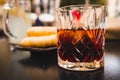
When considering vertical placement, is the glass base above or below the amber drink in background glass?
below

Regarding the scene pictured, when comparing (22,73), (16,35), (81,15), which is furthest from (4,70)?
(16,35)

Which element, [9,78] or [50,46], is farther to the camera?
[50,46]

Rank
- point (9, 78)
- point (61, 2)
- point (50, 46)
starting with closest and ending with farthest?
point (9, 78) < point (50, 46) < point (61, 2)

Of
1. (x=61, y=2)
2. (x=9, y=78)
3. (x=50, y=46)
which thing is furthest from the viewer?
(x=61, y=2)

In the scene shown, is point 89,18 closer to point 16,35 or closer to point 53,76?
point 53,76

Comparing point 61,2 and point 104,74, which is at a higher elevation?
point 61,2

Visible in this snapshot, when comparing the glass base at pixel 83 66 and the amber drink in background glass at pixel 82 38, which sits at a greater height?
the amber drink in background glass at pixel 82 38

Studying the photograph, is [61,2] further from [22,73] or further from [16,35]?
[22,73]

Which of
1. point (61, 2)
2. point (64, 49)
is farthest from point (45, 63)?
point (61, 2)
